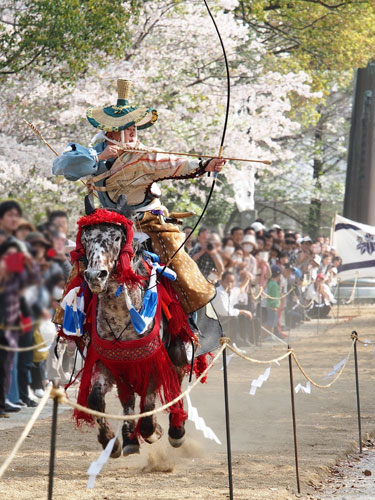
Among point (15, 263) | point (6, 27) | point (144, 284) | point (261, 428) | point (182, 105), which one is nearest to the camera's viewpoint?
point (15, 263)

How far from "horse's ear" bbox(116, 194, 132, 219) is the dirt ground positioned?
1.88 metres

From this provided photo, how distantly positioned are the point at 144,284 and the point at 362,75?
716 inches

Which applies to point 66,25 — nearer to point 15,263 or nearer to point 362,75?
point 15,263

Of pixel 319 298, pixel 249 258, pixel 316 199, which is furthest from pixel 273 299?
pixel 316 199

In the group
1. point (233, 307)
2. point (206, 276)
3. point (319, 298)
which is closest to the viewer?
point (206, 276)

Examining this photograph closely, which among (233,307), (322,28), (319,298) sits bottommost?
(233,307)

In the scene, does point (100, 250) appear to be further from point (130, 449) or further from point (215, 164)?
point (130, 449)

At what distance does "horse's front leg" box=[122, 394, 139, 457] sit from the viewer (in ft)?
20.7

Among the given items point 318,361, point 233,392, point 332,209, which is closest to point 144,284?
point 233,392

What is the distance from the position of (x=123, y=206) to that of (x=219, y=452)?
2486 millimetres

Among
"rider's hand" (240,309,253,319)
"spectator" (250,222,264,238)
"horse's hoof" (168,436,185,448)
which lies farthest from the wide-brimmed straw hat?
"spectator" (250,222,264,238)

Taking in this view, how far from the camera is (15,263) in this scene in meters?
5.68

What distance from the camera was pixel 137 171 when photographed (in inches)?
262

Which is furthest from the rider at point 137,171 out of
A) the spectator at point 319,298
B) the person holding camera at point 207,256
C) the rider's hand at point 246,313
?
the spectator at point 319,298
